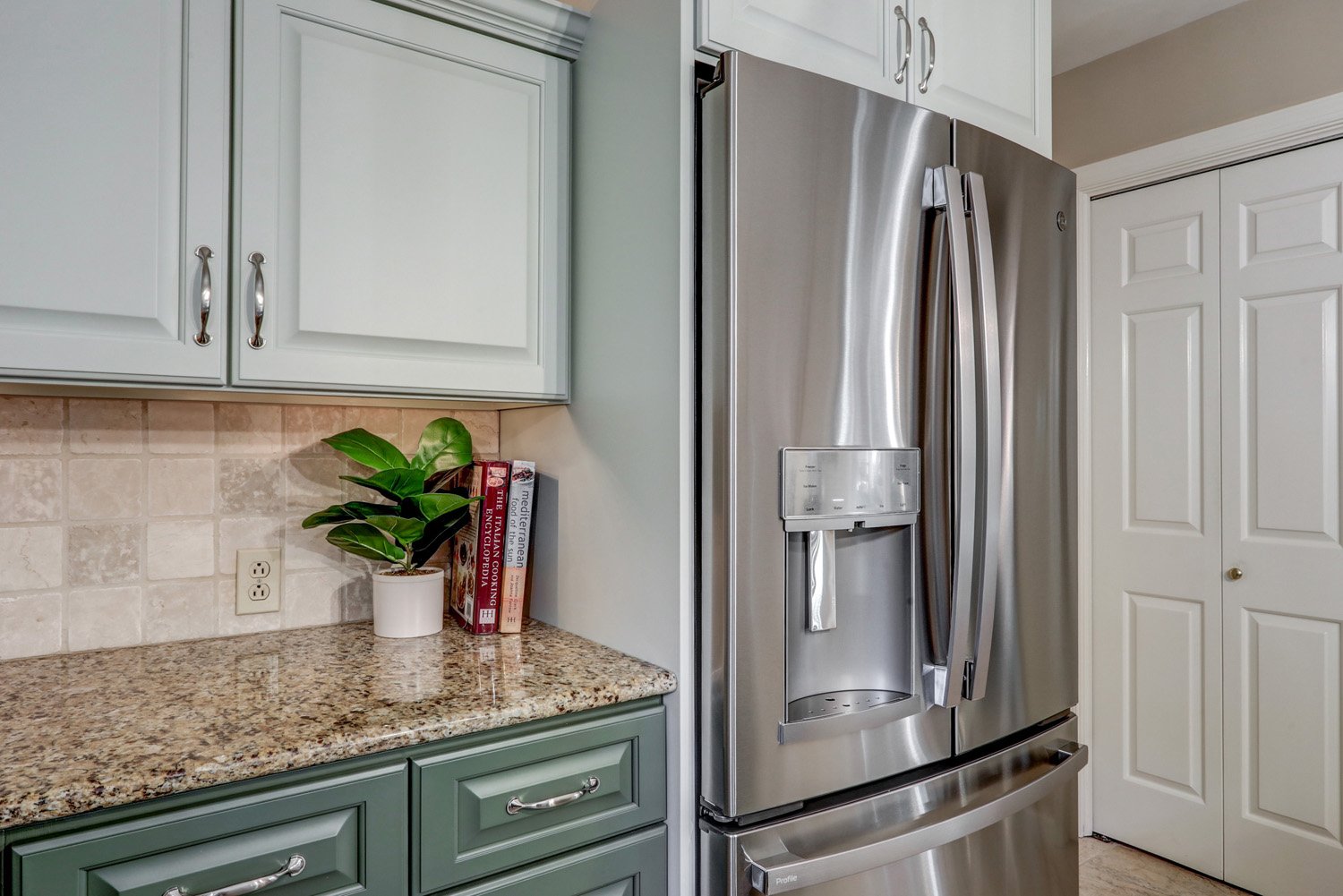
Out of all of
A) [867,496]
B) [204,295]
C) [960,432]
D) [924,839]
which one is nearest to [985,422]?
[960,432]

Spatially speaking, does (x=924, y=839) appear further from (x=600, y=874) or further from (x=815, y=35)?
(x=815, y=35)

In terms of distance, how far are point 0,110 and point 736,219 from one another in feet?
3.33

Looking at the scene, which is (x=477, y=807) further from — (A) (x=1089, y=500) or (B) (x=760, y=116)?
(A) (x=1089, y=500)

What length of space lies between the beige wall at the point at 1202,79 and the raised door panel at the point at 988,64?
0.92 meters

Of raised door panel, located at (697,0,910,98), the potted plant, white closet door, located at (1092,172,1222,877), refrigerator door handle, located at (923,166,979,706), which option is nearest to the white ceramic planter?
the potted plant

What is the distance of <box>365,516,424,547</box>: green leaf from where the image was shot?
4.82 feet

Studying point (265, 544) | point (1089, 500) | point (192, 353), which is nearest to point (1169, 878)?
point (1089, 500)

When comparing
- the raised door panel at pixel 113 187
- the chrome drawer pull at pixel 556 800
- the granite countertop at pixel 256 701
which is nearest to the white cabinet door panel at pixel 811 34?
the raised door panel at pixel 113 187

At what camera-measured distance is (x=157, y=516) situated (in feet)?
4.85

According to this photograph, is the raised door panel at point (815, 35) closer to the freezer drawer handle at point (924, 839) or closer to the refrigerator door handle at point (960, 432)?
the refrigerator door handle at point (960, 432)

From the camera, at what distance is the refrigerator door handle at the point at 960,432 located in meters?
1.33

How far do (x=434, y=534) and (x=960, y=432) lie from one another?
991mm

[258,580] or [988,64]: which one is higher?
[988,64]

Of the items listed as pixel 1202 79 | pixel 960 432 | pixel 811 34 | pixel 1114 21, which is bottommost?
pixel 960 432
